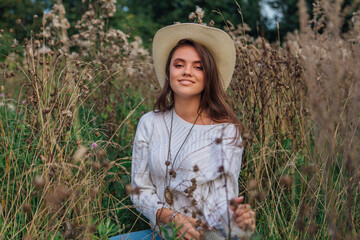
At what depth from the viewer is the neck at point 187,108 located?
2.13 metres

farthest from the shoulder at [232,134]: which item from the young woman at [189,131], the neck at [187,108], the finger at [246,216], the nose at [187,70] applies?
the finger at [246,216]

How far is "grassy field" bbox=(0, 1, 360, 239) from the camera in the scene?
1434 millimetres

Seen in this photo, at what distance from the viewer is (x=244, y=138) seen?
213 centimetres

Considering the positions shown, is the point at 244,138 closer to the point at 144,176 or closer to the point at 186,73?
the point at 186,73

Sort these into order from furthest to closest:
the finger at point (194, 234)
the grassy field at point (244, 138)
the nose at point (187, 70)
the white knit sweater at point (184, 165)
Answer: the nose at point (187, 70) → the white knit sweater at point (184, 165) → the finger at point (194, 234) → the grassy field at point (244, 138)

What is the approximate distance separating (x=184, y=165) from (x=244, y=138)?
42 centimetres

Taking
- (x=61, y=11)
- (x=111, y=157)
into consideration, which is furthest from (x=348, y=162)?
(x=61, y=11)

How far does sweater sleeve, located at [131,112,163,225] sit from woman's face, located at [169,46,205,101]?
11.0 inches

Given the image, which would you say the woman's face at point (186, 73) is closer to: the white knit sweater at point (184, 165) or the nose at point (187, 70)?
the nose at point (187, 70)

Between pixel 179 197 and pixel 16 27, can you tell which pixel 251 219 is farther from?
pixel 16 27

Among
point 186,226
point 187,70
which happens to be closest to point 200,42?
point 187,70

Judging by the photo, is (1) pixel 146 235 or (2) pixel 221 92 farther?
(2) pixel 221 92

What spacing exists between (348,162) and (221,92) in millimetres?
1097

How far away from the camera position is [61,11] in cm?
357
